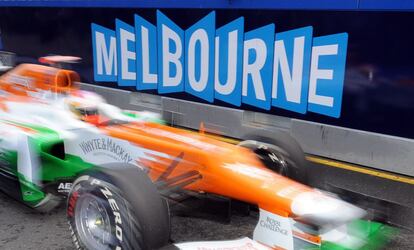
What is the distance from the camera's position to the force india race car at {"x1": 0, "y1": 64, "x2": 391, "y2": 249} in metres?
2.47

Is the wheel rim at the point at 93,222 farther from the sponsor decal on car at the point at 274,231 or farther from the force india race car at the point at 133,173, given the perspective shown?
the sponsor decal on car at the point at 274,231

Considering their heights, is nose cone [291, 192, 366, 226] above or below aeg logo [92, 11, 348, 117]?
below

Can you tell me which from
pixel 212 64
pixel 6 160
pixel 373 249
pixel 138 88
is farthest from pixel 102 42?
pixel 373 249

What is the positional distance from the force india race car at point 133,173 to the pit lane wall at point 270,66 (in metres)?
1.67

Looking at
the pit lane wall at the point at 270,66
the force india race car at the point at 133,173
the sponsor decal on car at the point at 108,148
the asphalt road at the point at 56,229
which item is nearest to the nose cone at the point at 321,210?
the force india race car at the point at 133,173

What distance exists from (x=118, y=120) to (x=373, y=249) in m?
2.07

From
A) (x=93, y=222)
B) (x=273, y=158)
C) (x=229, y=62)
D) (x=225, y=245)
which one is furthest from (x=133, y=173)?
(x=229, y=62)

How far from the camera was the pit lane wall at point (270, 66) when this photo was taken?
473 centimetres

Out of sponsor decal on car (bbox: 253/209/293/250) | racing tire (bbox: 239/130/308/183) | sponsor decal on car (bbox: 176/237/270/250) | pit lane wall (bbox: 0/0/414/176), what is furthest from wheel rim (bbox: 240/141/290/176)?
pit lane wall (bbox: 0/0/414/176)

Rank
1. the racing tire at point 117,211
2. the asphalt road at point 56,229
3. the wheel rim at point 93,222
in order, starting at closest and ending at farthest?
1. the racing tire at point 117,211
2. the wheel rim at point 93,222
3. the asphalt road at point 56,229

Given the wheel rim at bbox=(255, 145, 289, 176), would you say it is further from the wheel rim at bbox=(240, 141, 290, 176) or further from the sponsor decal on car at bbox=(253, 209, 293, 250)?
the sponsor decal on car at bbox=(253, 209, 293, 250)

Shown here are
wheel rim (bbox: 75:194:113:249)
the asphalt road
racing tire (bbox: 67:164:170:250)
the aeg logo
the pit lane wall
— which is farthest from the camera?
the aeg logo

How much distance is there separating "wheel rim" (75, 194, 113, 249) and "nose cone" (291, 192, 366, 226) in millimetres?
1064

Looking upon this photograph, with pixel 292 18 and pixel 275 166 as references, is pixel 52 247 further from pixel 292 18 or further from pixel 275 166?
pixel 292 18
